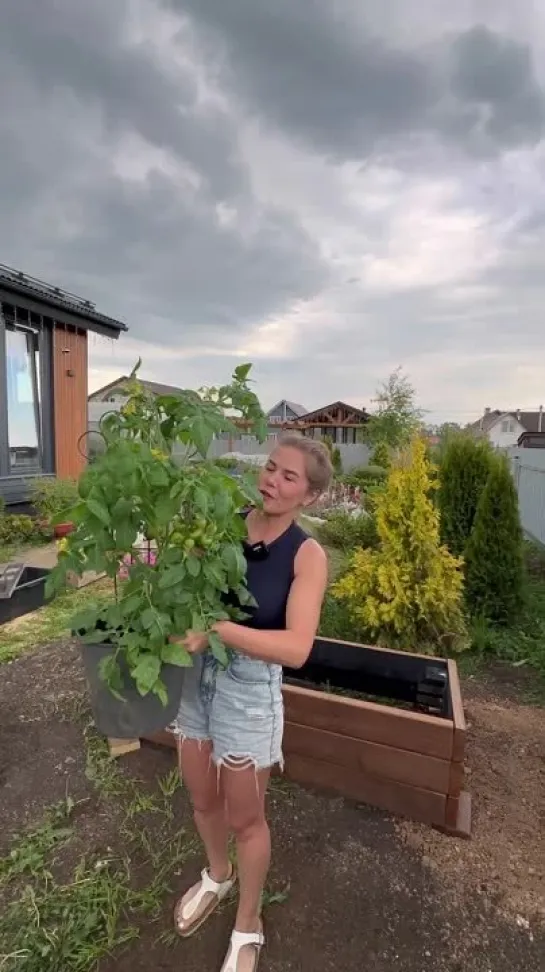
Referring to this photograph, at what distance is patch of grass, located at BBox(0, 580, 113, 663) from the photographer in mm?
3469

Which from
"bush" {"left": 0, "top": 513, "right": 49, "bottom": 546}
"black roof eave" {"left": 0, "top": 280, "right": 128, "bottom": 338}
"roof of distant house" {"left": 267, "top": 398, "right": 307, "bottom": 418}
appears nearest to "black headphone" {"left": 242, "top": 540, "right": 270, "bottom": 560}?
"bush" {"left": 0, "top": 513, "right": 49, "bottom": 546}

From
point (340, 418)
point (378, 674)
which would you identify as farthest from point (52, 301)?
point (340, 418)

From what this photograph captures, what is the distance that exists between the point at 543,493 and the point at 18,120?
26.1 ft

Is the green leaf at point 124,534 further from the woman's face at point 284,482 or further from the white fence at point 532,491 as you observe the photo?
the white fence at point 532,491

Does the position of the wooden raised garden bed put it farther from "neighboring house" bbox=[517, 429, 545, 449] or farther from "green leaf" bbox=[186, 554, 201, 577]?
"neighboring house" bbox=[517, 429, 545, 449]

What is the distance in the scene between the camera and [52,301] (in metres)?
6.86

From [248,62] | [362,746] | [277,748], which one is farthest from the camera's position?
[248,62]

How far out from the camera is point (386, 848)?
5.94 feet

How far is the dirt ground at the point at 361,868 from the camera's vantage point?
1448 millimetres

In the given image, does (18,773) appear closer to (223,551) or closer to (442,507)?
(223,551)

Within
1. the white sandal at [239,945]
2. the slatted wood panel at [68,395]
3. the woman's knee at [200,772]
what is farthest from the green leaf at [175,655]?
the slatted wood panel at [68,395]

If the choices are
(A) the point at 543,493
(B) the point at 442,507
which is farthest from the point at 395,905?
(A) the point at 543,493

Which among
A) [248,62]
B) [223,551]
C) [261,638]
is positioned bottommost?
[261,638]

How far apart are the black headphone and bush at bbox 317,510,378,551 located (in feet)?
14.9
